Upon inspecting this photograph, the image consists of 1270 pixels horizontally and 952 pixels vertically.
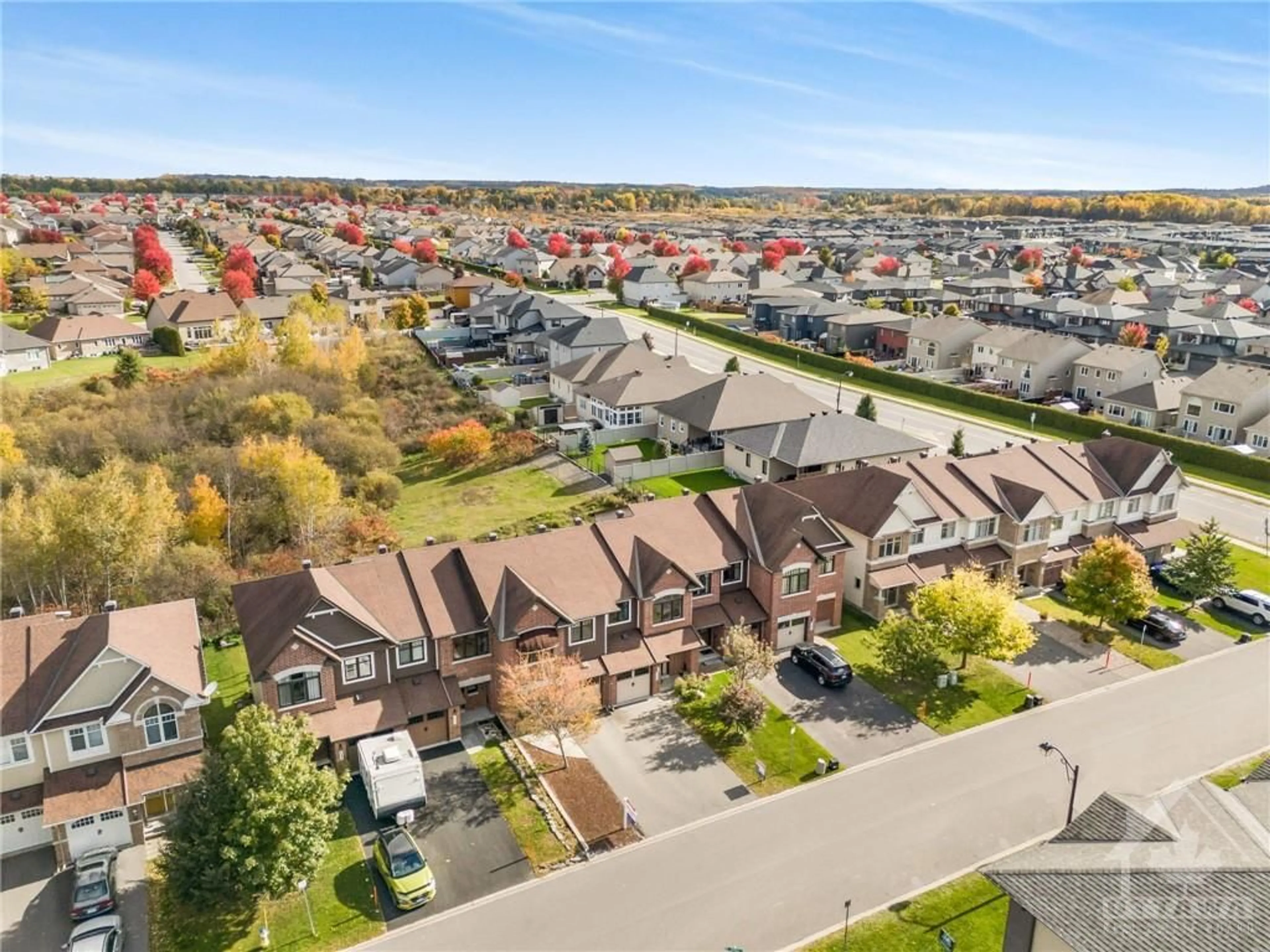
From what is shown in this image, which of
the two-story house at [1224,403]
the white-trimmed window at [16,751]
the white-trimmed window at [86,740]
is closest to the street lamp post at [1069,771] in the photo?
the white-trimmed window at [86,740]

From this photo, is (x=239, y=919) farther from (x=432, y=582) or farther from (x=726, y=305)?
(x=726, y=305)

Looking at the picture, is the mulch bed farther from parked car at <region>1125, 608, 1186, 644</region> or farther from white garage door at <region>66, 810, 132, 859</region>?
parked car at <region>1125, 608, 1186, 644</region>

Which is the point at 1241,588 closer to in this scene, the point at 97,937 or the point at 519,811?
the point at 519,811

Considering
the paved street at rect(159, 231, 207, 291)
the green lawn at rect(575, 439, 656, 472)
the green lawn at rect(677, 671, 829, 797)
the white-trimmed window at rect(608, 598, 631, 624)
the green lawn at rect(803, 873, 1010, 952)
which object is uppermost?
the paved street at rect(159, 231, 207, 291)

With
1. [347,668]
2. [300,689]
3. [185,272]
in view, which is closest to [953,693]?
[347,668]

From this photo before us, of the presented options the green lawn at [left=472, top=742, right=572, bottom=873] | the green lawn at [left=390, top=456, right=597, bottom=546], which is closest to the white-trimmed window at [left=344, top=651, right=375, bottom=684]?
the green lawn at [left=472, top=742, right=572, bottom=873]

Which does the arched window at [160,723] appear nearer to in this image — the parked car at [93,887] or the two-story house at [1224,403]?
the parked car at [93,887]

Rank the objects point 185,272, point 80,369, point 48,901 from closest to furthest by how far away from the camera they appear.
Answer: point 48,901
point 80,369
point 185,272
